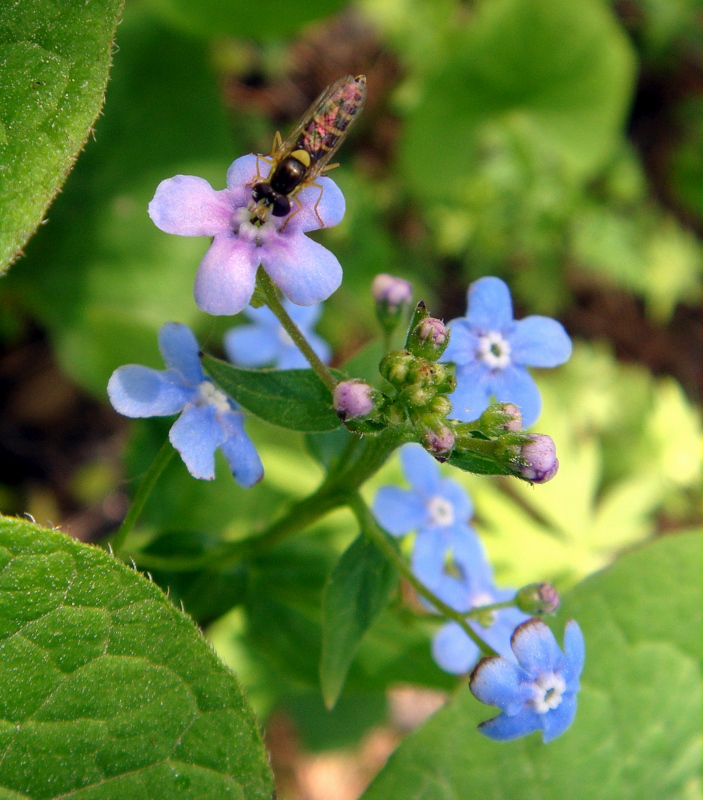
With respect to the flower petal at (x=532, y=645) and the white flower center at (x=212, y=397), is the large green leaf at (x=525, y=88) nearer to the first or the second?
the white flower center at (x=212, y=397)

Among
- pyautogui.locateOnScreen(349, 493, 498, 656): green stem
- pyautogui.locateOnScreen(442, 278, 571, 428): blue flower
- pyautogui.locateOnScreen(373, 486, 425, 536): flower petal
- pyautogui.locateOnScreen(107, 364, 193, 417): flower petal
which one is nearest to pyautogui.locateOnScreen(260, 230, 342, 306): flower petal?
pyautogui.locateOnScreen(107, 364, 193, 417): flower petal

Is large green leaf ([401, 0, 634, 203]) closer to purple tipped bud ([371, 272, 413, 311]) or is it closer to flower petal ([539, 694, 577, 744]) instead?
purple tipped bud ([371, 272, 413, 311])

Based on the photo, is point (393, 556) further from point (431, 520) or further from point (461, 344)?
point (431, 520)

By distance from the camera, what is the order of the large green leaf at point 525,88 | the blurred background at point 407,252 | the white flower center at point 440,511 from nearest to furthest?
the white flower center at point 440,511
the blurred background at point 407,252
the large green leaf at point 525,88

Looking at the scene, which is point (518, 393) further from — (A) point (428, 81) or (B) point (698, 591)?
(A) point (428, 81)

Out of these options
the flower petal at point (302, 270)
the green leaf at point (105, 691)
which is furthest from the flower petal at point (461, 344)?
the green leaf at point (105, 691)

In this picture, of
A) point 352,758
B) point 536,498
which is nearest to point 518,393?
point 536,498
